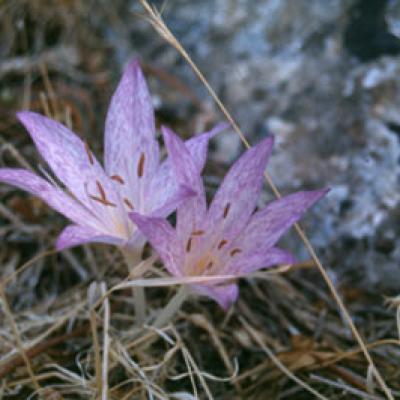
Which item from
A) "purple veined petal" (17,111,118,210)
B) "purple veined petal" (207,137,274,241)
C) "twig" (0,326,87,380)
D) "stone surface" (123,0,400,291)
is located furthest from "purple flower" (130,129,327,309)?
"stone surface" (123,0,400,291)

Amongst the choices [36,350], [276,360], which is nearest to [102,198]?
[36,350]

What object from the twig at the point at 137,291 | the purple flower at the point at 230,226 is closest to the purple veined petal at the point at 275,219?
the purple flower at the point at 230,226

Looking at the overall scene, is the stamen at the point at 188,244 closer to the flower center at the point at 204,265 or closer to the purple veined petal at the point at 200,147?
the flower center at the point at 204,265

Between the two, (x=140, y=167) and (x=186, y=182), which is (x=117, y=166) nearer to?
(x=140, y=167)

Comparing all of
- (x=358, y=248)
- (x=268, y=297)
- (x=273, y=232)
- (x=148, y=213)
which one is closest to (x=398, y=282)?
(x=358, y=248)

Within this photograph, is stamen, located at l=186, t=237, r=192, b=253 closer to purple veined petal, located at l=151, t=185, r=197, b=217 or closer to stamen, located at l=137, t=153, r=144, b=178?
purple veined petal, located at l=151, t=185, r=197, b=217
